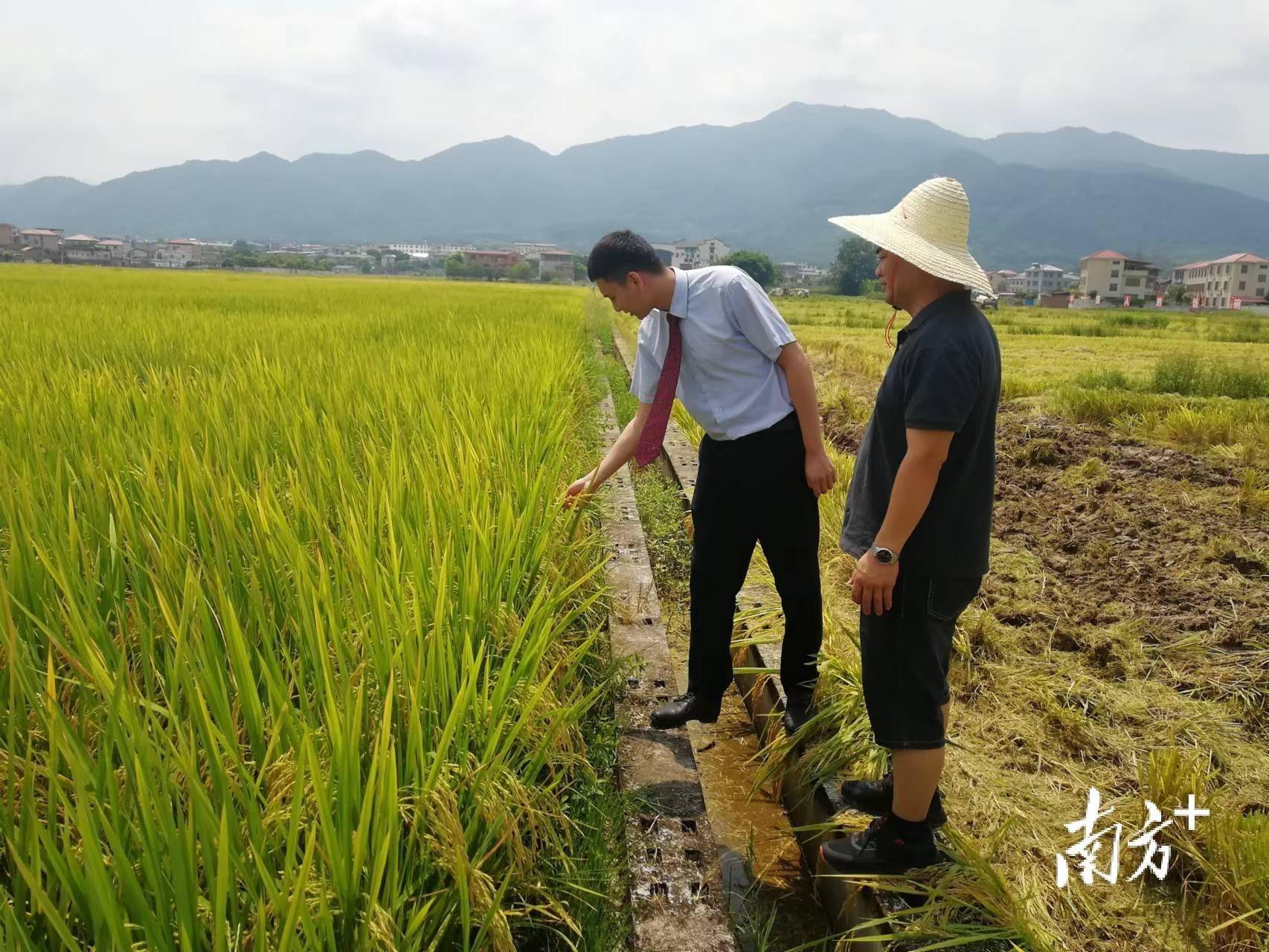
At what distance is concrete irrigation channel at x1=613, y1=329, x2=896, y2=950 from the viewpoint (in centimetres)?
150

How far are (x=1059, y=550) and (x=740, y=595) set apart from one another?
57.4 inches

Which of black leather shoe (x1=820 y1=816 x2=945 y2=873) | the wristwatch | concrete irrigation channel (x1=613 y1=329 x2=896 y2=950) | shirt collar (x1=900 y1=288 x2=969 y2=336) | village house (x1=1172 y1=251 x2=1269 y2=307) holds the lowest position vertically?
concrete irrigation channel (x1=613 y1=329 x2=896 y2=950)

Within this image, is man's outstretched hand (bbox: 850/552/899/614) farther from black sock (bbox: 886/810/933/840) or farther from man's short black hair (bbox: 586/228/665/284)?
man's short black hair (bbox: 586/228/665/284)

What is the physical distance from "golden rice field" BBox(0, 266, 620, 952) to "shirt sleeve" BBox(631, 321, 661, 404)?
17.7 inches

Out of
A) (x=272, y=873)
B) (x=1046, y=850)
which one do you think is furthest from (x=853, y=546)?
(x=272, y=873)

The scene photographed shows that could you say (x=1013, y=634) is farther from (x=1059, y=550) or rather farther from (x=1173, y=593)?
(x=1059, y=550)

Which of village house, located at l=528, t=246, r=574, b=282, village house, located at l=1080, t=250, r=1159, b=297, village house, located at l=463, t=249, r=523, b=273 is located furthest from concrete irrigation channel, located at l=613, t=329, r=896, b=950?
village house, located at l=463, t=249, r=523, b=273

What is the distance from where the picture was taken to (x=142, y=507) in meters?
2.09

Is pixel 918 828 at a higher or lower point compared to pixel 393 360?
lower

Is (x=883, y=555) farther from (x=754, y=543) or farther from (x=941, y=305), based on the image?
(x=754, y=543)

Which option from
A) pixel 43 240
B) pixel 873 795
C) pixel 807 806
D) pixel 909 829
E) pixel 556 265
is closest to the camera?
pixel 909 829

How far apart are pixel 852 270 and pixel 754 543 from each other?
65.5 m

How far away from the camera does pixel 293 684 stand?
1507 millimetres

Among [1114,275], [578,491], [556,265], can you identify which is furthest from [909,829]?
[556,265]
